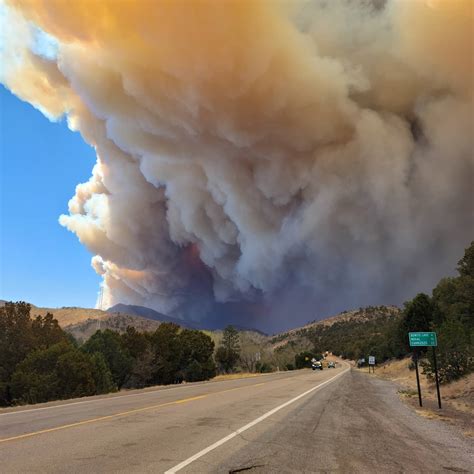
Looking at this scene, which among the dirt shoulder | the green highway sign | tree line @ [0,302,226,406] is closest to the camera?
the dirt shoulder

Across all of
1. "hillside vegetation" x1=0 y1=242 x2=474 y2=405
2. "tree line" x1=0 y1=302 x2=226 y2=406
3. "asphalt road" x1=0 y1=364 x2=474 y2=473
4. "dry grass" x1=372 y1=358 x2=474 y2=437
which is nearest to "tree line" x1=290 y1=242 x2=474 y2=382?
"hillside vegetation" x1=0 y1=242 x2=474 y2=405

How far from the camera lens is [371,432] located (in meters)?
10.1

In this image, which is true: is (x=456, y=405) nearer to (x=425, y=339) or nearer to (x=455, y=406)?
(x=455, y=406)

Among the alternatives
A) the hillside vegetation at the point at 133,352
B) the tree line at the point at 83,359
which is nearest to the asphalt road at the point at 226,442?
the hillside vegetation at the point at 133,352

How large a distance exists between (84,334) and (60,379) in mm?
153980

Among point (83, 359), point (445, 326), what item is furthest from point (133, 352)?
point (445, 326)

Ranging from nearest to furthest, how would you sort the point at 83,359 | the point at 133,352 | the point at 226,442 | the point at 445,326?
the point at 226,442 → the point at 445,326 → the point at 83,359 → the point at 133,352

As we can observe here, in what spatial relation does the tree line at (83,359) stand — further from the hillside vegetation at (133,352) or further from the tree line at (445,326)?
the tree line at (445,326)

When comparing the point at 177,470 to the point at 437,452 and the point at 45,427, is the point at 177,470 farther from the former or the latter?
the point at 45,427

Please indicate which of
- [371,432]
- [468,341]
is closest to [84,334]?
[468,341]

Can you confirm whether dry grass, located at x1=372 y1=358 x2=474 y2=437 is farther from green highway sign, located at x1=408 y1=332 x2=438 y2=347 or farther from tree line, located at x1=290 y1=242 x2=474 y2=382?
green highway sign, located at x1=408 y1=332 x2=438 y2=347

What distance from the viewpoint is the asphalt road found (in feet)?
21.7

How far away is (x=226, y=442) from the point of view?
27.3ft

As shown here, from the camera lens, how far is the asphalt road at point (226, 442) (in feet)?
21.7
